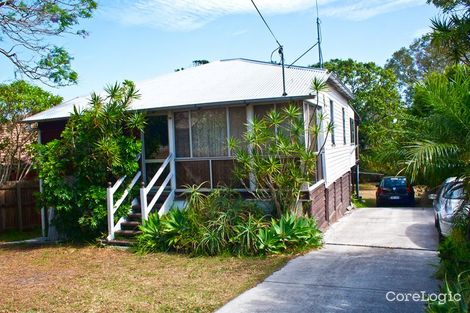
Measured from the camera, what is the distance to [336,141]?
15.6 metres

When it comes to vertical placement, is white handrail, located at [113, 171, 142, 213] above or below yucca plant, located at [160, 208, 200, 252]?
above

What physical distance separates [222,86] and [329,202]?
4875 millimetres

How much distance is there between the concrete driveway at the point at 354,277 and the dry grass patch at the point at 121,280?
0.45 metres

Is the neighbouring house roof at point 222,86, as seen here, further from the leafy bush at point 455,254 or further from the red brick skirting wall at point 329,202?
the leafy bush at point 455,254

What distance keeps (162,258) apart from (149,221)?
1377 mm

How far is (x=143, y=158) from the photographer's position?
1268cm

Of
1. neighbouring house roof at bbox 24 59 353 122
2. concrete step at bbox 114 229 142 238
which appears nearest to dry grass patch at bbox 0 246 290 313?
concrete step at bbox 114 229 142 238

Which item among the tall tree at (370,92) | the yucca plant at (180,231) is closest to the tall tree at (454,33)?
the yucca plant at (180,231)

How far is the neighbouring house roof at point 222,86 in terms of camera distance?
1134 cm

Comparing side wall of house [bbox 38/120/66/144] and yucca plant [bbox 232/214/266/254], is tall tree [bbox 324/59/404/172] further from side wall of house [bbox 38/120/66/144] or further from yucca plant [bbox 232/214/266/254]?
yucca plant [bbox 232/214/266/254]

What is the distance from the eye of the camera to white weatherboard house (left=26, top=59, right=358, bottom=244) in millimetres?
11375

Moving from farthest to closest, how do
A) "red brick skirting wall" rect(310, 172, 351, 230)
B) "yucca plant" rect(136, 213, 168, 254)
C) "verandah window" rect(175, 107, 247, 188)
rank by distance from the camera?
"verandah window" rect(175, 107, 247, 188) < "red brick skirting wall" rect(310, 172, 351, 230) < "yucca plant" rect(136, 213, 168, 254)

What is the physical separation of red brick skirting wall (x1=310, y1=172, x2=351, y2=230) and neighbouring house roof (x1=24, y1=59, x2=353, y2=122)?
2.87m

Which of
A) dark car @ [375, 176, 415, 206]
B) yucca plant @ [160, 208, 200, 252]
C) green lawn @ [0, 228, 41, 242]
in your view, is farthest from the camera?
dark car @ [375, 176, 415, 206]
